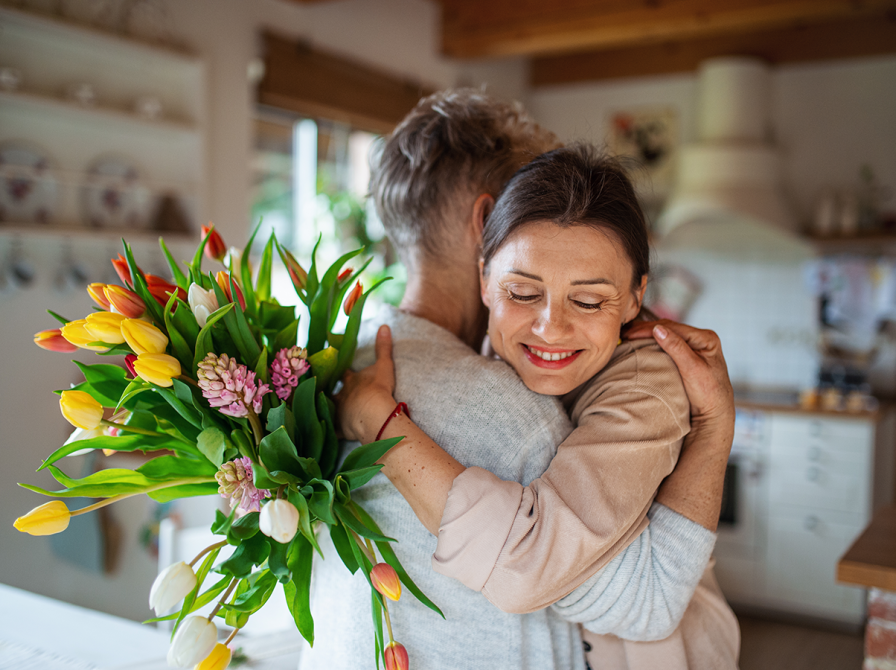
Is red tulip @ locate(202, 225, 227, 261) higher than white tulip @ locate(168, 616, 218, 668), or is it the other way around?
red tulip @ locate(202, 225, 227, 261)

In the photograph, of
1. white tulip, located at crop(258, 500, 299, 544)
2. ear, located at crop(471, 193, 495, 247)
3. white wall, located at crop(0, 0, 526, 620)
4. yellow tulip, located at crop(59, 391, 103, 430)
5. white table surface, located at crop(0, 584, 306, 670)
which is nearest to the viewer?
white tulip, located at crop(258, 500, 299, 544)

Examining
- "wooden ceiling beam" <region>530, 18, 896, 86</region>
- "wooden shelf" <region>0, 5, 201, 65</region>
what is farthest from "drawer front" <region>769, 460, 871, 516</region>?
"wooden shelf" <region>0, 5, 201, 65</region>

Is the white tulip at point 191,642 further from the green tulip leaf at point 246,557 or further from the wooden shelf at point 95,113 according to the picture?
the wooden shelf at point 95,113

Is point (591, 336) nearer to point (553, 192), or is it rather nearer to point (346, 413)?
point (553, 192)

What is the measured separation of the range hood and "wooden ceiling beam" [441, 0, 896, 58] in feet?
1.29

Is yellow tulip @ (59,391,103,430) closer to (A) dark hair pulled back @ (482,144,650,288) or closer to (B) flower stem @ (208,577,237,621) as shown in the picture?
(B) flower stem @ (208,577,237,621)

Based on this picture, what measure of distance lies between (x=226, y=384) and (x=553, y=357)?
410mm

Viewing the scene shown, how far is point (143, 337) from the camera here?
0.81 metres

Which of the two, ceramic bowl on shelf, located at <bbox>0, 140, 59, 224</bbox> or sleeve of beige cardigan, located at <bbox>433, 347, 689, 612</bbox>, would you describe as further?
ceramic bowl on shelf, located at <bbox>0, 140, 59, 224</bbox>

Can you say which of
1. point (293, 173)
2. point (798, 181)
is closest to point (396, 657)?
point (293, 173)

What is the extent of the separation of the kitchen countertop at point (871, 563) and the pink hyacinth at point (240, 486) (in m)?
1.15

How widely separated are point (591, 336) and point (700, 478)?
0.24 metres

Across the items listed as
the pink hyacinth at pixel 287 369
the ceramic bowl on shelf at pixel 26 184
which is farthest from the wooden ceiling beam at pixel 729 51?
the pink hyacinth at pixel 287 369

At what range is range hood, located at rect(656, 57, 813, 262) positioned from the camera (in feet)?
14.2
